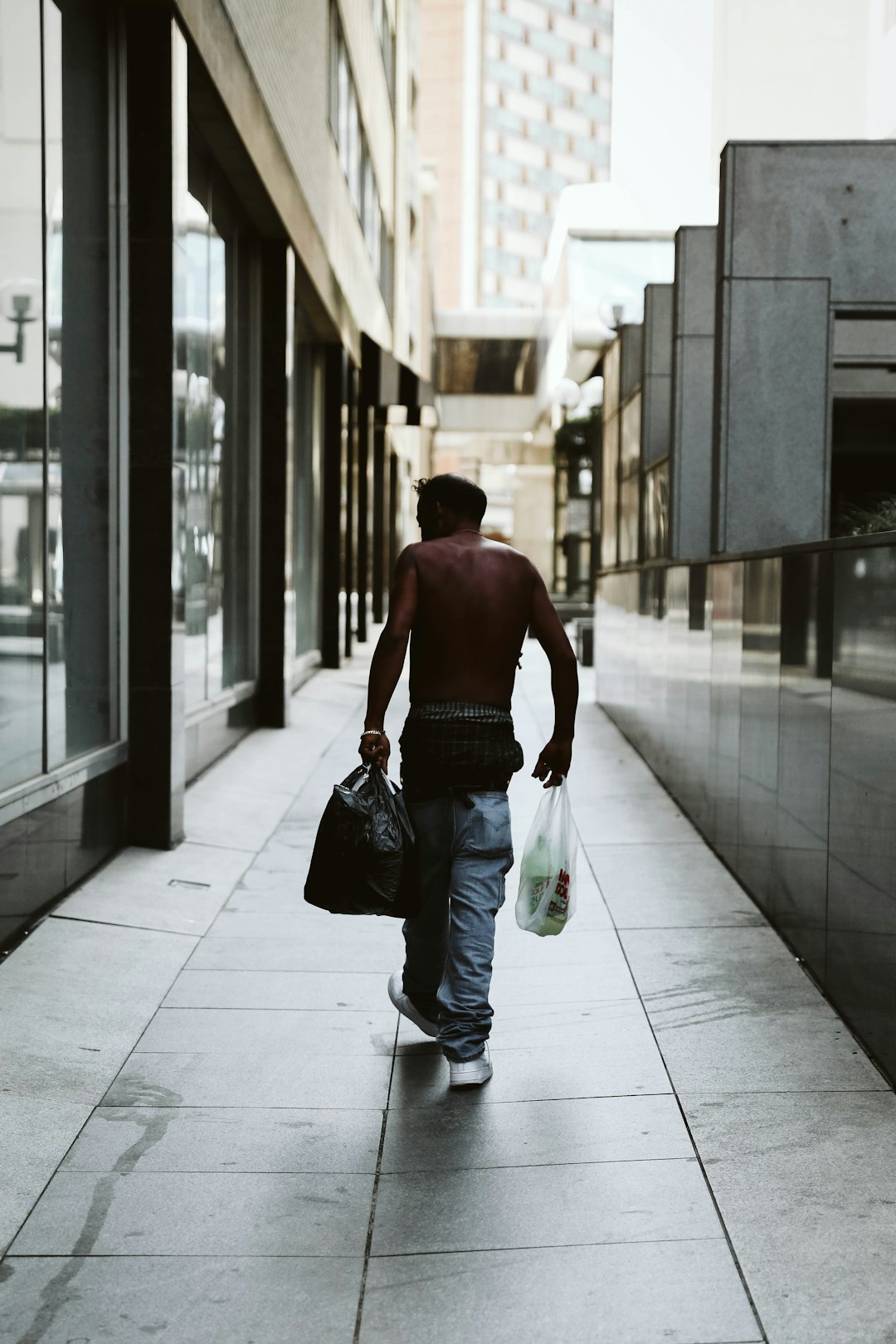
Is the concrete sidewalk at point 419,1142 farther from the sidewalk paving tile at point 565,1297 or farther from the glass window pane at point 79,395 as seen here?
the glass window pane at point 79,395

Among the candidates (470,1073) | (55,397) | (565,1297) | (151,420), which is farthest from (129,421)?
(565,1297)

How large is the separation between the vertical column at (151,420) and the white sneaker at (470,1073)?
329cm

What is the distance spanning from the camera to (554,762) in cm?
471

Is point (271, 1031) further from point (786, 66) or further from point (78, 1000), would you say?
point (786, 66)

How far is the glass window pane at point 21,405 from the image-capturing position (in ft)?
19.7

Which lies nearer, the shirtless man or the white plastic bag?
the shirtless man

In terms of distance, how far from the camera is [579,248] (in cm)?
4056

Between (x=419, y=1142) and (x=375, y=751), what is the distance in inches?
43.7

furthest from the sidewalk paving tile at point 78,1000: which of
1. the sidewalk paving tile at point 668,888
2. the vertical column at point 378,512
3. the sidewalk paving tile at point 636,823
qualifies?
the vertical column at point 378,512

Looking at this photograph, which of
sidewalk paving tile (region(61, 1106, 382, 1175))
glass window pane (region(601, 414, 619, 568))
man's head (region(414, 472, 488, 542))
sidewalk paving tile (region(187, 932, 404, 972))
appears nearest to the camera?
sidewalk paving tile (region(61, 1106, 382, 1175))

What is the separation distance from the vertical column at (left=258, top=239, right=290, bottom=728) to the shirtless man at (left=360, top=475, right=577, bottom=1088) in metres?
7.85

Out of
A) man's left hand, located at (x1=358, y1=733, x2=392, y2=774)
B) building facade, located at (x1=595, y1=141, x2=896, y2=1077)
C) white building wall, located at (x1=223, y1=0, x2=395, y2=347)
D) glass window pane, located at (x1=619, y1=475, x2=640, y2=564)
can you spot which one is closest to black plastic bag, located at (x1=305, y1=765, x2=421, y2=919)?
man's left hand, located at (x1=358, y1=733, x2=392, y2=774)

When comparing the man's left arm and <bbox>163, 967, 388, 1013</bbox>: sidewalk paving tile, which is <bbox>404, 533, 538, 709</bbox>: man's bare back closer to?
the man's left arm

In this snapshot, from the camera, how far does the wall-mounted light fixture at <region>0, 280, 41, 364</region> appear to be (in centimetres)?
606
